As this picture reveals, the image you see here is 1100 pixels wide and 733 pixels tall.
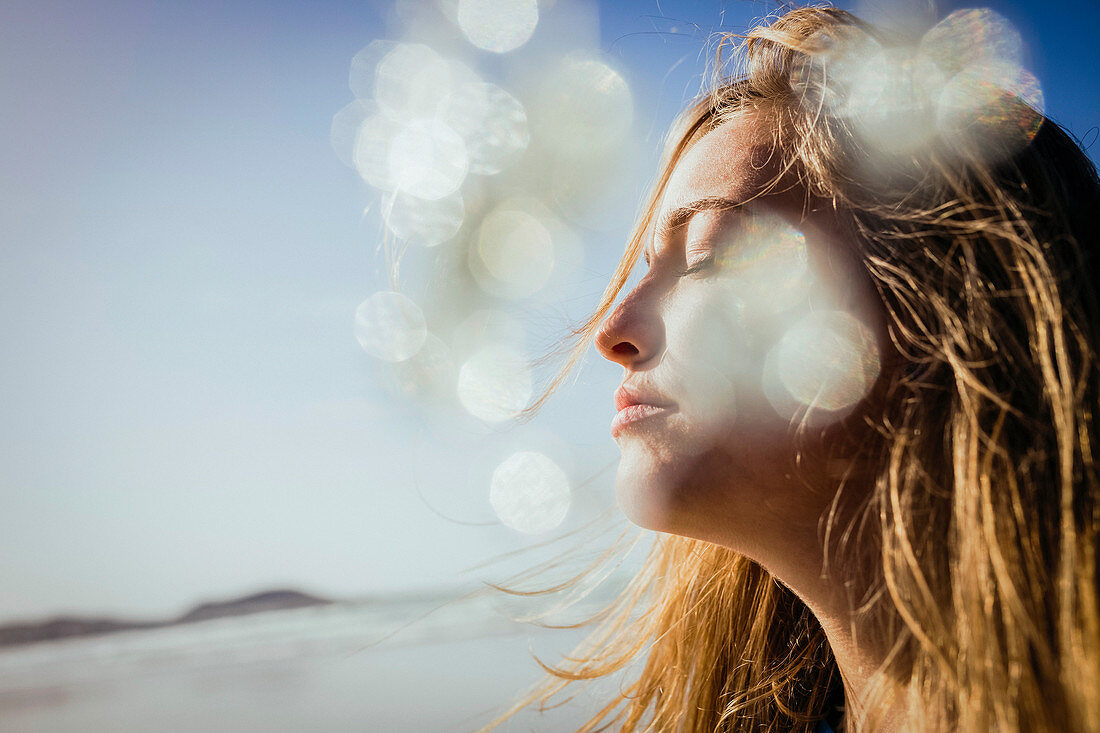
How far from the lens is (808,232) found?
1.30 m

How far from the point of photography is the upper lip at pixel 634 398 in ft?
4.29

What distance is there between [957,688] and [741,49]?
61.5 inches

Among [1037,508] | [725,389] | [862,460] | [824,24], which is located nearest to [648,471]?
[725,389]

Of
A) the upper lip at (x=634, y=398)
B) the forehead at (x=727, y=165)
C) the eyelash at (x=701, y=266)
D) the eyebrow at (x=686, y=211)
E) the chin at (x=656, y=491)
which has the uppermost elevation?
the forehead at (x=727, y=165)

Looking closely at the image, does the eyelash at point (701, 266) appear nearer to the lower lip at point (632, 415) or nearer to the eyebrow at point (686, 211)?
the eyebrow at point (686, 211)

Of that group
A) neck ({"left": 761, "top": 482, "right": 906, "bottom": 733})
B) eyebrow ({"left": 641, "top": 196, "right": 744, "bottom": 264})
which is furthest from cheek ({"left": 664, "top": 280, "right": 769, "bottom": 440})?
neck ({"left": 761, "top": 482, "right": 906, "bottom": 733})

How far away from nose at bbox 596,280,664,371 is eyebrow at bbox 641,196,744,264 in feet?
0.39

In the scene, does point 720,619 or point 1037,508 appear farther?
point 720,619

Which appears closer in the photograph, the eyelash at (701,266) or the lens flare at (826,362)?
the lens flare at (826,362)

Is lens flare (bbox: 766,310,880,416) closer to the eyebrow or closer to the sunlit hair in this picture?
the sunlit hair

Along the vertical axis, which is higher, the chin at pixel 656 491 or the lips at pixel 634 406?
the lips at pixel 634 406

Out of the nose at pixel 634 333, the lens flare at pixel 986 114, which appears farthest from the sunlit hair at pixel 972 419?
the nose at pixel 634 333

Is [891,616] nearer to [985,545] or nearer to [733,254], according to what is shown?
[985,545]

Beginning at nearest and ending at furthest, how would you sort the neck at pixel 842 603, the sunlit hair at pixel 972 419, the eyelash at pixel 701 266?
the sunlit hair at pixel 972 419 → the neck at pixel 842 603 → the eyelash at pixel 701 266
